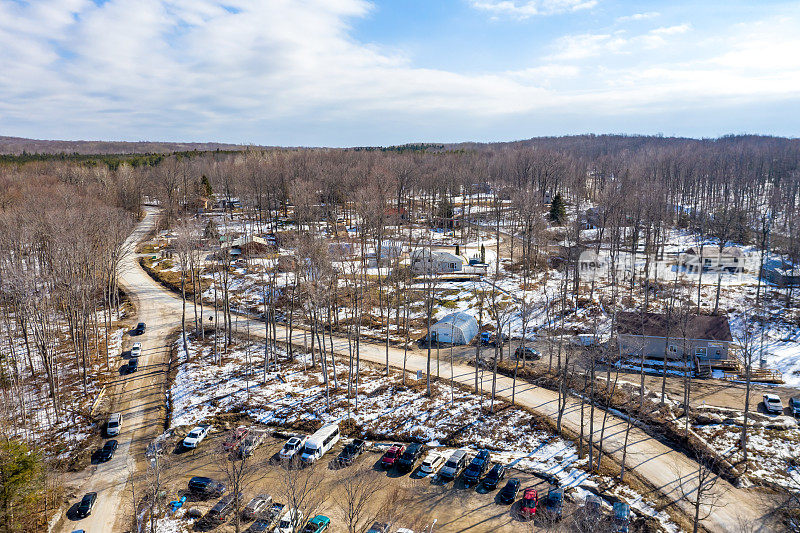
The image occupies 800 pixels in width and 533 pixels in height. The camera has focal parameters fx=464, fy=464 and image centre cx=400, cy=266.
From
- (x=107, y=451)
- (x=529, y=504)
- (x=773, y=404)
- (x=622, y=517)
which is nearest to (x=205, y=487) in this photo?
(x=107, y=451)

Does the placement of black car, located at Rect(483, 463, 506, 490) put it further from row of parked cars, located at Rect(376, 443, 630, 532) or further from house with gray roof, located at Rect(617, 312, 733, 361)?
house with gray roof, located at Rect(617, 312, 733, 361)

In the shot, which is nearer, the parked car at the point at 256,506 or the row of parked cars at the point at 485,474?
the row of parked cars at the point at 485,474

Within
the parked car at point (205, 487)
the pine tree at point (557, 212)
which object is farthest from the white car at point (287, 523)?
the pine tree at point (557, 212)

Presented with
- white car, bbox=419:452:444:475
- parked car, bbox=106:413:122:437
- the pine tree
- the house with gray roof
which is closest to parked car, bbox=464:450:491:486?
white car, bbox=419:452:444:475

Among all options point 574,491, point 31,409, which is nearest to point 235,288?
point 31,409

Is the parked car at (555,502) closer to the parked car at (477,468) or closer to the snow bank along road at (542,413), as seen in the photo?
the parked car at (477,468)

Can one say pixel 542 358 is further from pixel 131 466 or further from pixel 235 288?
pixel 235 288

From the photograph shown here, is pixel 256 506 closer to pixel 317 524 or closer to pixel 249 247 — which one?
pixel 317 524
